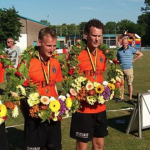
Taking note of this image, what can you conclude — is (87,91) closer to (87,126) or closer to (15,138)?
(87,126)

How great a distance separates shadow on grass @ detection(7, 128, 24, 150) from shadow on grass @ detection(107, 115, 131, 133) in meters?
2.24

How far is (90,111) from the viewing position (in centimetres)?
409

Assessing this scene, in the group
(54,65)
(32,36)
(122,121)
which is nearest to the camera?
(54,65)

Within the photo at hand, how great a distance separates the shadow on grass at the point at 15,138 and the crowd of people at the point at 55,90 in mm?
1913

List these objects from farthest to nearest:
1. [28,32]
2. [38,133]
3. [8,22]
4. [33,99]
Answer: [28,32] → [8,22] → [38,133] → [33,99]

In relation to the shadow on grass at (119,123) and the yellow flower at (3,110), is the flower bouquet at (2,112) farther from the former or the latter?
the shadow on grass at (119,123)

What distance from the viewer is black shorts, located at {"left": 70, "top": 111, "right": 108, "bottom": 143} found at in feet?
13.4

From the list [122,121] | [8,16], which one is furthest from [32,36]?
[122,121]

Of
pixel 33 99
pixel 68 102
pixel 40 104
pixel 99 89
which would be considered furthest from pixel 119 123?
pixel 33 99

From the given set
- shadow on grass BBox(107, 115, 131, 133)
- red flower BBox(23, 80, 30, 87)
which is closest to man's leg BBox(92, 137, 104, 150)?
red flower BBox(23, 80, 30, 87)

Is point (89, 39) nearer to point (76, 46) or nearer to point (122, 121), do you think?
point (76, 46)

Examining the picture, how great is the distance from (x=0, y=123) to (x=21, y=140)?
2.79 meters

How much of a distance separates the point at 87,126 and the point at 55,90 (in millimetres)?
753

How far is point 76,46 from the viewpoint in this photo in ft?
13.9
